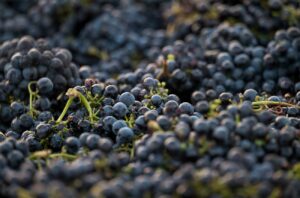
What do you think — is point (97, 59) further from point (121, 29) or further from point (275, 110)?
point (275, 110)

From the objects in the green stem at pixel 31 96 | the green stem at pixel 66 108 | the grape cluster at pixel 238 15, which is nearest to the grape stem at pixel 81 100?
the green stem at pixel 66 108

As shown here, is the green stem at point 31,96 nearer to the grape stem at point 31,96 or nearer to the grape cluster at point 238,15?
the grape stem at point 31,96

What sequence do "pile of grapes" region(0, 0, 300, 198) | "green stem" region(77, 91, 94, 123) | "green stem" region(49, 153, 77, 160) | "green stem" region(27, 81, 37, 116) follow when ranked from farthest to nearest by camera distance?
"green stem" region(27, 81, 37, 116) < "green stem" region(77, 91, 94, 123) < "green stem" region(49, 153, 77, 160) < "pile of grapes" region(0, 0, 300, 198)

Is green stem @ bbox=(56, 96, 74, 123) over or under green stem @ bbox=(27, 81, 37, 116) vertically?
under

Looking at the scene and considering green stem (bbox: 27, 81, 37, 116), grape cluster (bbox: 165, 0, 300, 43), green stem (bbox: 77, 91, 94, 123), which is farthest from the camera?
grape cluster (bbox: 165, 0, 300, 43)

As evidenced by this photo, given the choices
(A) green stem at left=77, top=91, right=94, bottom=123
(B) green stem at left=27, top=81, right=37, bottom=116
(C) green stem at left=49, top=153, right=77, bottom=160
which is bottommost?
(C) green stem at left=49, top=153, right=77, bottom=160

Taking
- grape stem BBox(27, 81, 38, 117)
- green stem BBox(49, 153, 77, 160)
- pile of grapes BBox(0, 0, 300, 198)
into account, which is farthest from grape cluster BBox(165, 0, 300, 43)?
green stem BBox(49, 153, 77, 160)

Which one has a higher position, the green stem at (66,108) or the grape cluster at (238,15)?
the grape cluster at (238,15)

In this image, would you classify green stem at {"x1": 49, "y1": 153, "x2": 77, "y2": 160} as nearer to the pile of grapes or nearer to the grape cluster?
the pile of grapes

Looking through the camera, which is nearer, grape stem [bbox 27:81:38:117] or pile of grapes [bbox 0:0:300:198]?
pile of grapes [bbox 0:0:300:198]

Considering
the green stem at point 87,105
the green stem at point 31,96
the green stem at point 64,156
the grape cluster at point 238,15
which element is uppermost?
the grape cluster at point 238,15
